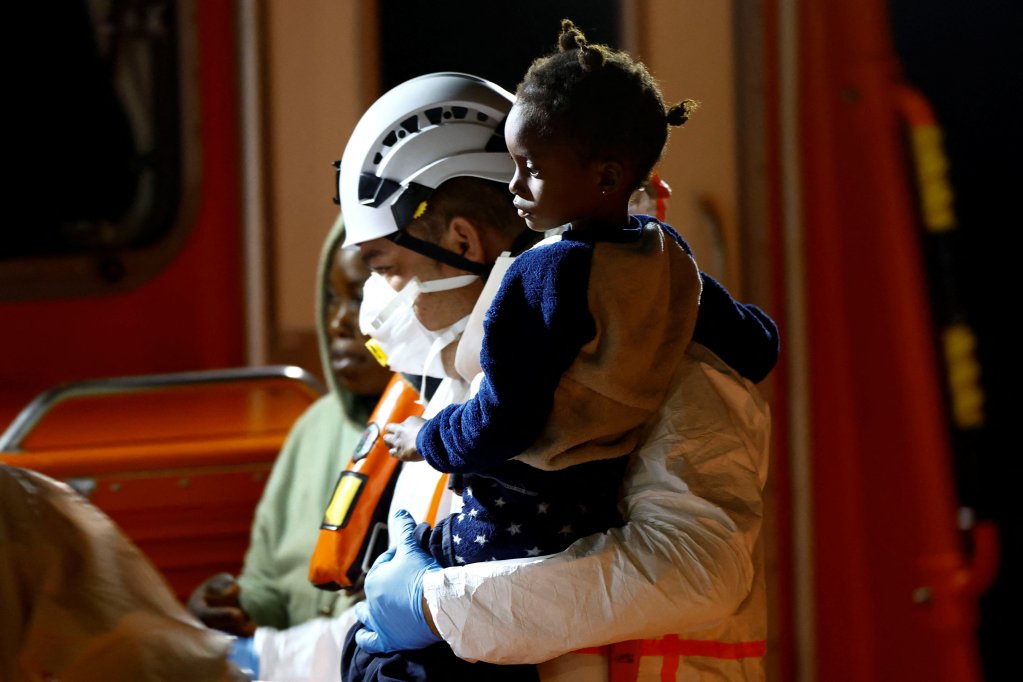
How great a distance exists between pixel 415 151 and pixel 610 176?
297 millimetres

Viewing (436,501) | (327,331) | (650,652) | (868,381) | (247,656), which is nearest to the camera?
(650,652)

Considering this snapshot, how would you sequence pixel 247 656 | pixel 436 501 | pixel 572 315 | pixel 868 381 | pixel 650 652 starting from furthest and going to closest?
pixel 868 381
pixel 247 656
pixel 436 501
pixel 650 652
pixel 572 315

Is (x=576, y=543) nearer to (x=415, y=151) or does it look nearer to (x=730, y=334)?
(x=730, y=334)

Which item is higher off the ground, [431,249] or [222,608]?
[431,249]

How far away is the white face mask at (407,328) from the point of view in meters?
1.32

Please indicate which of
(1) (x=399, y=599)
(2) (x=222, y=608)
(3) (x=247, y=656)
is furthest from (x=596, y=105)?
(2) (x=222, y=608)

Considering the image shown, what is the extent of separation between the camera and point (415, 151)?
1.31 meters

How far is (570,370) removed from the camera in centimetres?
109

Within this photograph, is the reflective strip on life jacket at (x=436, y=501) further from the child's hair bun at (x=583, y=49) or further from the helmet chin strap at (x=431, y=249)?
the child's hair bun at (x=583, y=49)

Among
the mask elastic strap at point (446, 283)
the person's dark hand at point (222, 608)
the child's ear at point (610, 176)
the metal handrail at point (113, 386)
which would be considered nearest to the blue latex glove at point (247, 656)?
the person's dark hand at point (222, 608)

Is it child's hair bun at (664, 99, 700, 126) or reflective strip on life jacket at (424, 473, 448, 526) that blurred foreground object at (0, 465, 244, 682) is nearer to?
reflective strip on life jacket at (424, 473, 448, 526)

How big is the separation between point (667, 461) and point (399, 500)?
37 centimetres

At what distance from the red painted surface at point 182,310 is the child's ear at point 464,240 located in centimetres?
152

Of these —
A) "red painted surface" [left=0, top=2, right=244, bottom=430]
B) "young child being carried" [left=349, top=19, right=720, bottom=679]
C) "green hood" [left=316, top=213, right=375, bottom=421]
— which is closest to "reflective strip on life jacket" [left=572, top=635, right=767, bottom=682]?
"young child being carried" [left=349, top=19, right=720, bottom=679]
